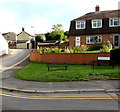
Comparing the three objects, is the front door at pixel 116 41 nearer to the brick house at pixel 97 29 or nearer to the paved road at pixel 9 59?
the brick house at pixel 97 29

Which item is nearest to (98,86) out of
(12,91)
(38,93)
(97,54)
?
(38,93)

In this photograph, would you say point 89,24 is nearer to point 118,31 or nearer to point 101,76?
point 118,31

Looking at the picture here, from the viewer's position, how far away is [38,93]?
7.89 metres

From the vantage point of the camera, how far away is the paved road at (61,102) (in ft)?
19.0

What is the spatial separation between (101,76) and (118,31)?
18234 mm

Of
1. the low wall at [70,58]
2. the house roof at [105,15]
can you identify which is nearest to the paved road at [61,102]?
the low wall at [70,58]

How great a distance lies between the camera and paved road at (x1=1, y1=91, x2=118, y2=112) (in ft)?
19.0

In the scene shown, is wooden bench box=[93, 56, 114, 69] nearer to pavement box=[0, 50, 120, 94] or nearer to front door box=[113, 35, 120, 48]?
pavement box=[0, 50, 120, 94]

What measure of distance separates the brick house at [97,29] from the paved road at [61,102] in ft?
69.1

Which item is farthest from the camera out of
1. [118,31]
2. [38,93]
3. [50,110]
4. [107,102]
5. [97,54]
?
[118,31]

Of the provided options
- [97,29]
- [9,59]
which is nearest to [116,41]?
[97,29]

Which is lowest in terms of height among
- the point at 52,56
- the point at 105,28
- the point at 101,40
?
the point at 52,56

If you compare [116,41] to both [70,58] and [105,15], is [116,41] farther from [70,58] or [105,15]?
[70,58]

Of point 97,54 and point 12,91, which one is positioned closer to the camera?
point 12,91
